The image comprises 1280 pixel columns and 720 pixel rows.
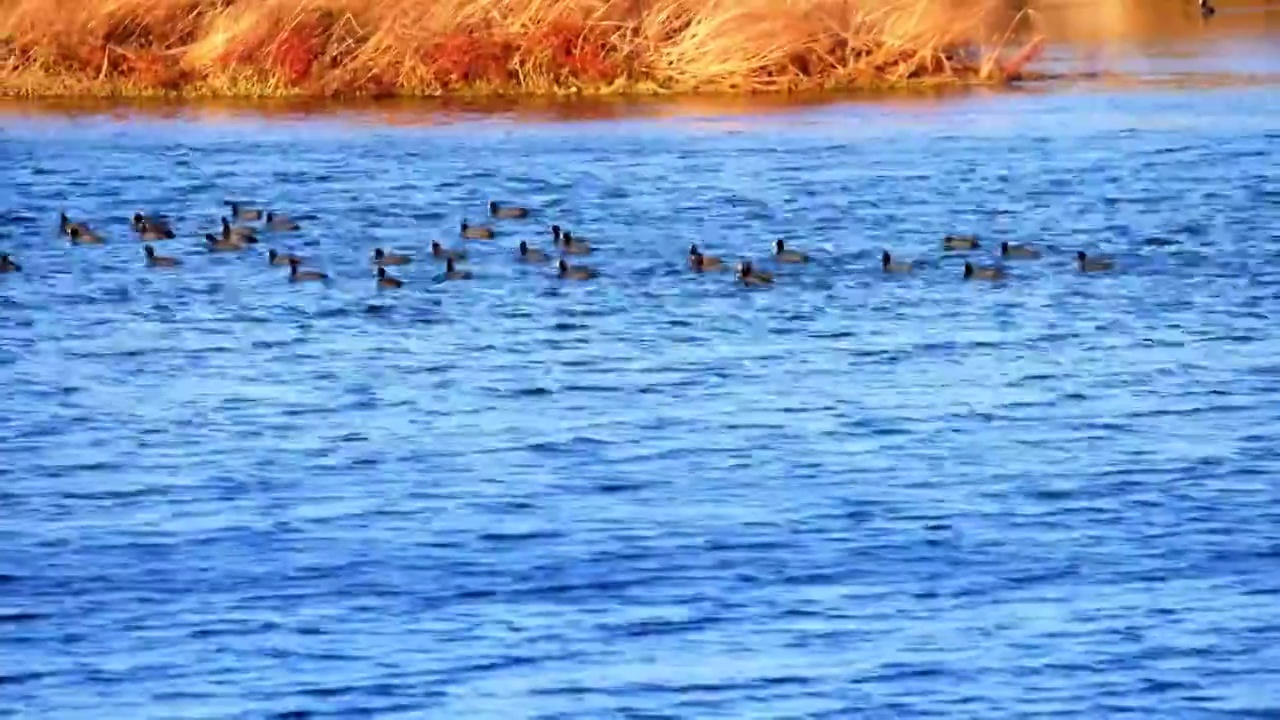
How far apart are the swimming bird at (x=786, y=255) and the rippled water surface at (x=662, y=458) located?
591mm

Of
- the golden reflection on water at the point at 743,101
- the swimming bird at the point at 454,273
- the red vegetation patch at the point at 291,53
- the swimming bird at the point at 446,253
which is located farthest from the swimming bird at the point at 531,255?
the red vegetation patch at the point at 291,53

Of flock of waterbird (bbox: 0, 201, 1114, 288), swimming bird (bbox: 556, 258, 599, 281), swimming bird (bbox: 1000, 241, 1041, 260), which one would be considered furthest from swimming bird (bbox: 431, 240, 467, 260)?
swimming bird (bbox: 1000, 241, 1041, 260)

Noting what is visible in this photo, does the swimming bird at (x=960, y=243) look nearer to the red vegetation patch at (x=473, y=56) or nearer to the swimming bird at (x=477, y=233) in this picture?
the swimming bird at (x=477, y=233)

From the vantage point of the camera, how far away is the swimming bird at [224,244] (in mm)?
29391

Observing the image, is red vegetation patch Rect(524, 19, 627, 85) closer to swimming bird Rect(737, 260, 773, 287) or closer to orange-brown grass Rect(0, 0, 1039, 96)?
orange-brown grass Rect(0, 0, 1039, 96)

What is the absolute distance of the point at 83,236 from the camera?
3027cm

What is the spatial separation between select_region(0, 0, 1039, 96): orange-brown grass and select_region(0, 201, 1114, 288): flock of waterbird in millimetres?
10606

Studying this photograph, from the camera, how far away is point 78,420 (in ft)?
66.3

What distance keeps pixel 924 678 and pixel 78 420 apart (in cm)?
879

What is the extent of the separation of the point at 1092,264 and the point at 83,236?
10649mm

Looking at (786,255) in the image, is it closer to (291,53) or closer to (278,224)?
(278,224)

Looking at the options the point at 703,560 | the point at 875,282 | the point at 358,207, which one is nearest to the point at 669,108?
the point at 358,207

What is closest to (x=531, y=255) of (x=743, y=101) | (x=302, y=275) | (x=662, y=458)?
(x=302, y=275)

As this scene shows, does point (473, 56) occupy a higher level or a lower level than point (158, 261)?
higher
